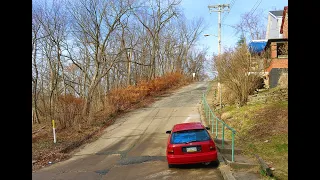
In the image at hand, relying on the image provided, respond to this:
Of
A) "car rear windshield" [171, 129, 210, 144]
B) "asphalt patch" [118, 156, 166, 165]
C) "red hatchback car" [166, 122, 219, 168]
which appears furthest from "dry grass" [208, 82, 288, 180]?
"asphalt patch" [118, 156, 166, 165]

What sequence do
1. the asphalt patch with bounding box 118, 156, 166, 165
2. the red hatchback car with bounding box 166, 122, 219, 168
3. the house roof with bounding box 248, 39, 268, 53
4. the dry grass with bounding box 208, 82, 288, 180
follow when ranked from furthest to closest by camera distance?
1. the house roof with bounding box 248, 39, 268, 53
2. the asphalt patch with bounding box 118, 156, 166, 165
3. the red hatchback car with bounding box 166, 122, 219, 168
4. the dry grass with bounding box 208, 82, 288, 180

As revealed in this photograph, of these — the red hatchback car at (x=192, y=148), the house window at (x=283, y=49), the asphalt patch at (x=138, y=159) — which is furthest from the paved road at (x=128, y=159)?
the house window at (x=283, y=49)

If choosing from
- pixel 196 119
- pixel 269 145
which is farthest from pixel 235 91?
pixel 269 145

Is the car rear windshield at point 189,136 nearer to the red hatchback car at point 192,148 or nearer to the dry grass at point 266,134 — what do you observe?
the red hatchback car at point 192,148

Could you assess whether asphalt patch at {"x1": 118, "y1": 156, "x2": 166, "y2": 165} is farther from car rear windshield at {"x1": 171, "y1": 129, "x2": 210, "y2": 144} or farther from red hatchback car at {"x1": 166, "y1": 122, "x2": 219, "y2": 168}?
car rear windshield at {"x1": 171, "y1": 129, "x2": 210, "y2": 144}

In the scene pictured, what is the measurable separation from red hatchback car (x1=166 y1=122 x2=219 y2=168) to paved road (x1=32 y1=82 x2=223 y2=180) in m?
0.36

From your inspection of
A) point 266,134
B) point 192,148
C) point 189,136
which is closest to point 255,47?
point 266,134

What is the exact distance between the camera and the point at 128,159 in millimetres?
11820

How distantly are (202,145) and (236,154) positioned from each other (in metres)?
1.61

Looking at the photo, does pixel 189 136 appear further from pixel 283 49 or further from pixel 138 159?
pixel 283 49

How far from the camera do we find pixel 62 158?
43.2 feet

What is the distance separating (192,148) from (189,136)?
47cm

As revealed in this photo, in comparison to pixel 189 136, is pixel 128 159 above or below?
below

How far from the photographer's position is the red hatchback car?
9.30m
